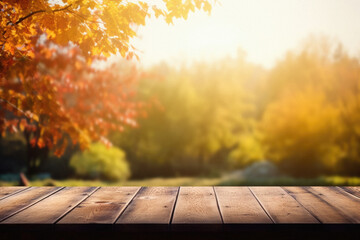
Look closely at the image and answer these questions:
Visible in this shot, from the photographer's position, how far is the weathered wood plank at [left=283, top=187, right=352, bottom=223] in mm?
2485

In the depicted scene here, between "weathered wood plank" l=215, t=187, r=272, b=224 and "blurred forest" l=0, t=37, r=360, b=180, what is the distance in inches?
576

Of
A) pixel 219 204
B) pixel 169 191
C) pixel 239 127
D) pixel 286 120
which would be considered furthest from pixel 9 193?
pixel 239 127

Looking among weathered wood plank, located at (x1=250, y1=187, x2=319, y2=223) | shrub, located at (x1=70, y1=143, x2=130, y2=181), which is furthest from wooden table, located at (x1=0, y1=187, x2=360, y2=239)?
shrub, located at (x1=70, y1=143, x2=130, y2=181)

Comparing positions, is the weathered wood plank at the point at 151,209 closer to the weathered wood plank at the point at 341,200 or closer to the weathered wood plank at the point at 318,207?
the weathered wood plank at the point at 318,207

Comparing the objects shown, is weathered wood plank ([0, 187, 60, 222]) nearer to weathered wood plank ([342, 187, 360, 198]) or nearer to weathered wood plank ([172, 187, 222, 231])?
weathered wood plank ([172, 187, 222, 231])

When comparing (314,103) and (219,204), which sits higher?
(314,103)

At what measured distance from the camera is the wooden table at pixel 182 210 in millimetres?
2389

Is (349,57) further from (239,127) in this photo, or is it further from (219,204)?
(219,204)

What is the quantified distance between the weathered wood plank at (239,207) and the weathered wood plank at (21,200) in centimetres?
148

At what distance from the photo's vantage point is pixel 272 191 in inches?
134

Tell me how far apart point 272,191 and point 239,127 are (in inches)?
941
